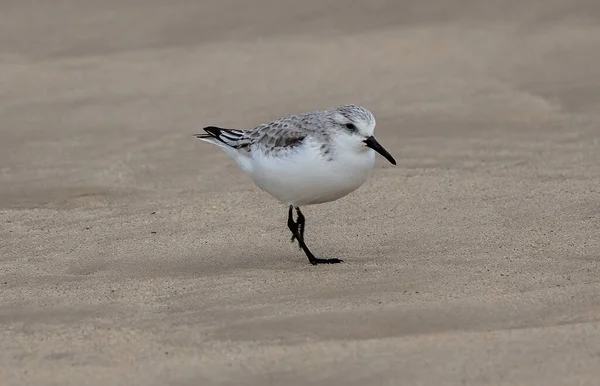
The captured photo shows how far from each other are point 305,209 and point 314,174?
175 centimetres

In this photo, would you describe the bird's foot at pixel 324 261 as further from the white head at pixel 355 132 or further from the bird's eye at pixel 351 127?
the bird's eye at pixel 351 127

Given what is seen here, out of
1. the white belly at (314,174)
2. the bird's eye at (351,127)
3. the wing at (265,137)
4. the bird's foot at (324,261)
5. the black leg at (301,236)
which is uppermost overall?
the bird's eye at (351,127)

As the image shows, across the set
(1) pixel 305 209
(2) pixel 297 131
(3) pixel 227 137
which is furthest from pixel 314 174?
(1) pixel 305 209

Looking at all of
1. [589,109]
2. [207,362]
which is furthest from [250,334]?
[589,109]

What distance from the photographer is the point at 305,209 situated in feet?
25.9

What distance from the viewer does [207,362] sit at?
4.64m

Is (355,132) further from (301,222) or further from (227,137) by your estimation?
(227,137)

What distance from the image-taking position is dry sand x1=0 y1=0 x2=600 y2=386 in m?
4.74

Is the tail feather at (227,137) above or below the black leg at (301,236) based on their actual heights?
above

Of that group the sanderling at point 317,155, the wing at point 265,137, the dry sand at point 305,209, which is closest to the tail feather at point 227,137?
the wing at point 265,137

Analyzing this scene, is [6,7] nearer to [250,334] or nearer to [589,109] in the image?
[589,109]

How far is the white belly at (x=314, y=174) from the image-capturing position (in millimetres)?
6137

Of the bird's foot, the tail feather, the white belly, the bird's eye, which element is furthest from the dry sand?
the bird's eye

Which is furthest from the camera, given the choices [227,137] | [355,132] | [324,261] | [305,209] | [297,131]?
[305,209]
